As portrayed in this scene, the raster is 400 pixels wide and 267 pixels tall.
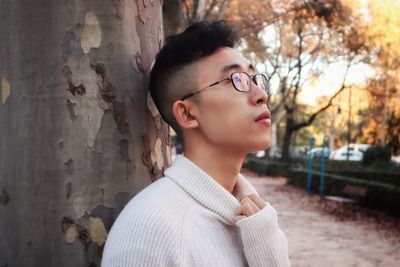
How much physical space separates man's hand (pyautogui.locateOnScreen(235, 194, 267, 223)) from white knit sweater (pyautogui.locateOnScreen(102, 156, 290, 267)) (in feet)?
0.08

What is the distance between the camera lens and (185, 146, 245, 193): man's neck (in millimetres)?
1674

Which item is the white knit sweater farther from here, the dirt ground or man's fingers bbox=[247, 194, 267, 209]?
the dirt ground

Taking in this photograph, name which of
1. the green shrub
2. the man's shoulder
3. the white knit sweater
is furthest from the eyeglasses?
the green shrub

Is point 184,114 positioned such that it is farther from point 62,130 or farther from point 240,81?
point 62,130

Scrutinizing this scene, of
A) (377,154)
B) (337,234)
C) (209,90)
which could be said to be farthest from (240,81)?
(377,154)

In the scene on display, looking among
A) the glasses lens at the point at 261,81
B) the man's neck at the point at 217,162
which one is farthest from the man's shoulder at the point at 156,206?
the glasses lens at the point at 261,81

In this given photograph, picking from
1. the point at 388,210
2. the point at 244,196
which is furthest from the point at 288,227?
the point at 244,196

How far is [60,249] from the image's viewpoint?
1572 millimetres

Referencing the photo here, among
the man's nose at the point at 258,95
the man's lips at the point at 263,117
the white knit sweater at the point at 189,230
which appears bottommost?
the white knit sweater at the point at 189,230

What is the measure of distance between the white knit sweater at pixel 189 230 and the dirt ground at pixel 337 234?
19.5ft

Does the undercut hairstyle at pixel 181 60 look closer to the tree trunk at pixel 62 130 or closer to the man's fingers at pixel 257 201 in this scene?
the tree trunk at pixel 62 130

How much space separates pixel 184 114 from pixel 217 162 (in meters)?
0.19

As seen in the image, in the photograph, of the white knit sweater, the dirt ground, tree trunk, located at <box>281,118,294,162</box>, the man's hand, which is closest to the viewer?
the white knit sweater

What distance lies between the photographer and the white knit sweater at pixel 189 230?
1371mm
